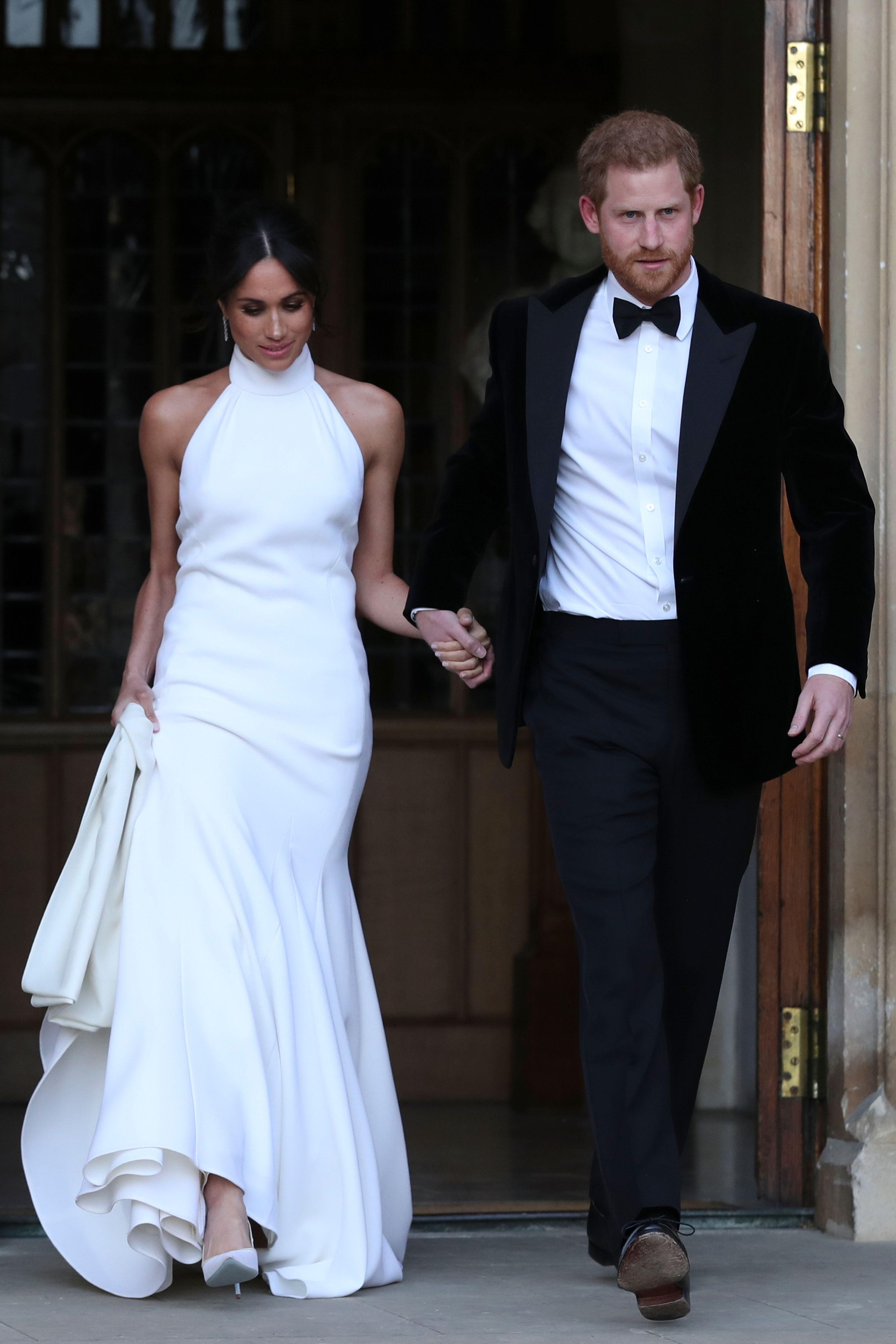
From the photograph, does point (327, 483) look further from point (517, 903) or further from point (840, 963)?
point (517, 903)

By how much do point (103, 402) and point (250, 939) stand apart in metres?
3.40

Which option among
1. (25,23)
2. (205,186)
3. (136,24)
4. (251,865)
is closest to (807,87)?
(251,865)

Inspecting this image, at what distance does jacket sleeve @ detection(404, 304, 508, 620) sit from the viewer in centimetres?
401

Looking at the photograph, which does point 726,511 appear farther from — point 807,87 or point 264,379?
point 807,87

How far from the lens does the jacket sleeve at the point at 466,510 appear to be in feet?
13.1

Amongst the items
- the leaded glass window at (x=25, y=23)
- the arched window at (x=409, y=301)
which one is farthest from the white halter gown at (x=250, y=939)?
the leaded glass window at (x=25, y=23)

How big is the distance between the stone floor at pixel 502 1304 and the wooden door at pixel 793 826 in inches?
12.9

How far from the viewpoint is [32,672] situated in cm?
711

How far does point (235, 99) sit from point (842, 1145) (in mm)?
4072

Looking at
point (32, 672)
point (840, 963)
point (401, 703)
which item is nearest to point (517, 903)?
point (401, 703)

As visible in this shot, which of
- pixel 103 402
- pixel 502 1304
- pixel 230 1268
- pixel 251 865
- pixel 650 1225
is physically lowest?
pixel 502 1304

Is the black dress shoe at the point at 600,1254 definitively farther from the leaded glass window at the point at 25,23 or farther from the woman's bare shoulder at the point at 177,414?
the leaded glass window at the point at 25,23

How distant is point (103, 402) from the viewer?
7.09 metres

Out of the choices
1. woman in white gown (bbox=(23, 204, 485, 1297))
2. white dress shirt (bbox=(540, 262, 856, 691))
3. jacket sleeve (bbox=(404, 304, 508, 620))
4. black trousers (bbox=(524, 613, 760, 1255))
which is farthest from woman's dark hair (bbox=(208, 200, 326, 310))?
black trousers (bbox=(524, 613, 760, 1255))
